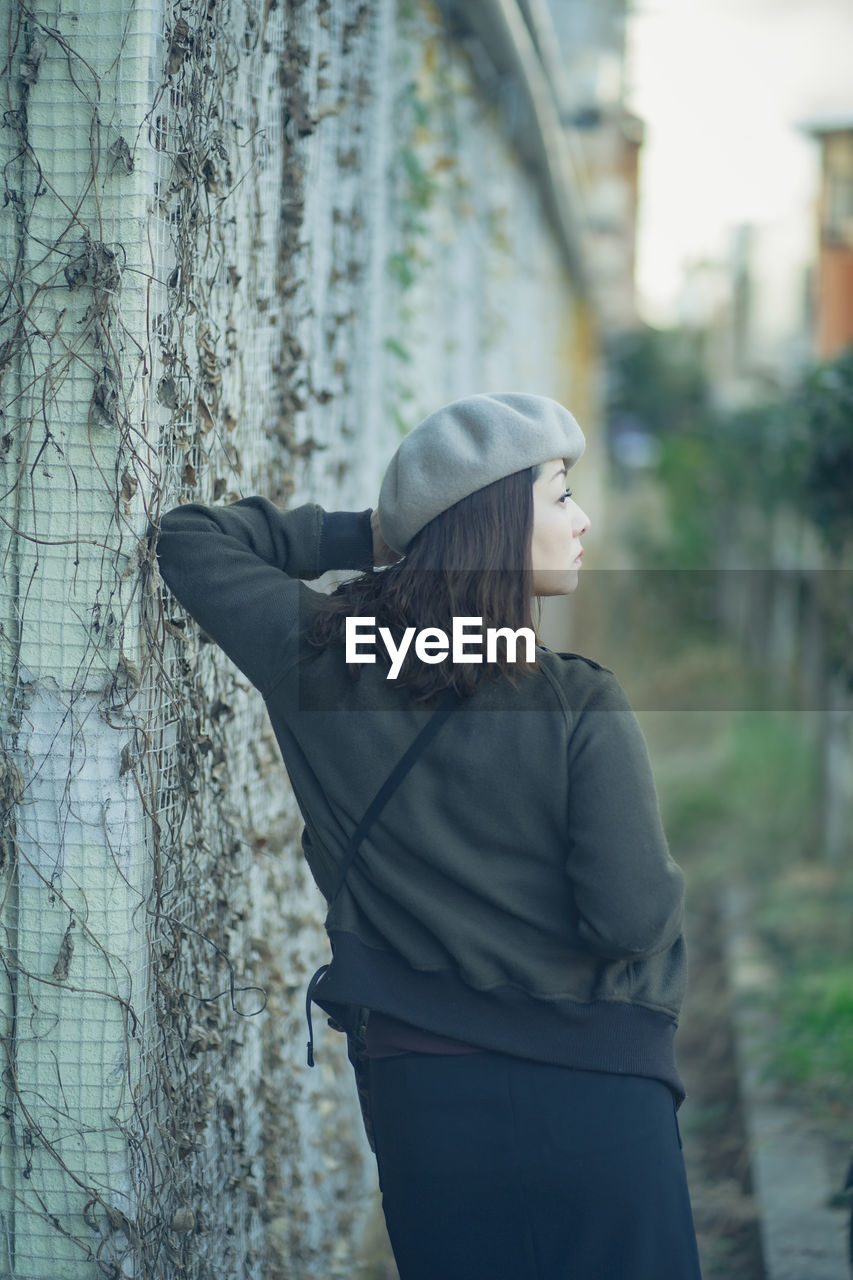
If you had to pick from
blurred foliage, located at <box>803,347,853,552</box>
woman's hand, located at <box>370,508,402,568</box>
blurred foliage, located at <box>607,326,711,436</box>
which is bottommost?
woman's hand, located at <box>370,508,402,568</box>

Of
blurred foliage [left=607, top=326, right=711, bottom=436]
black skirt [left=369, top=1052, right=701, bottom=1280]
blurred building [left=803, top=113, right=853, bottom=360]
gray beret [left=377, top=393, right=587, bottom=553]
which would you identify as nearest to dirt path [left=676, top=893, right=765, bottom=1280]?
black skirt [left=369, top=1052, right=701, bottom=1280]

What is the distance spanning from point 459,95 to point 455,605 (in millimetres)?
4246

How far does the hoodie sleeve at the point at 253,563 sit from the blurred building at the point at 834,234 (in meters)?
16.7

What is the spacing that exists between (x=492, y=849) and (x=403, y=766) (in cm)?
17

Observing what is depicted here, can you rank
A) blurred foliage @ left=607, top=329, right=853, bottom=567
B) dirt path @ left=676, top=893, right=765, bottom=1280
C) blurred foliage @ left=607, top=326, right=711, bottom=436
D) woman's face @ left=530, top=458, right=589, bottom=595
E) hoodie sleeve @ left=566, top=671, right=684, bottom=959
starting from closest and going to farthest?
1. hoodie sleeve @ left=566, top=671, right=684, bottom=959
2. woman's face @ left=530, top=458, right=589, bottom=595
3. dirt path @ left=676, top=893, right=765, bottom=1280
4. blurred foliage @ left=607, top=329, right=853, bottom=567
5. blurred foliage @ left=607, top=326, right=711, bottom=436

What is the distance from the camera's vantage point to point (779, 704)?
8.98 metres

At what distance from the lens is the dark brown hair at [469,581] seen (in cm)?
165

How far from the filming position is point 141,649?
206cm

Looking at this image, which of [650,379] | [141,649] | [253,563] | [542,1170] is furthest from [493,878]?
[650,379]

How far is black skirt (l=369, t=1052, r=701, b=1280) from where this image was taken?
1.68 meters

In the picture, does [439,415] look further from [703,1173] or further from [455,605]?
[703,1173]

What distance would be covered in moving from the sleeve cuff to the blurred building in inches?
656

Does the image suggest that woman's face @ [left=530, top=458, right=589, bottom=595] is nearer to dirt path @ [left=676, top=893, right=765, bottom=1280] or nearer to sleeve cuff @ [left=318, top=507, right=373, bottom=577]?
sleeve cuff @ [left=318, top=507, right=373, bottom=577]

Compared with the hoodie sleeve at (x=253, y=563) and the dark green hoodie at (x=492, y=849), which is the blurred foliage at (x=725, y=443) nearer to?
the hoodie sleeve at (x=253, y=563)
